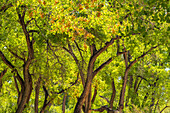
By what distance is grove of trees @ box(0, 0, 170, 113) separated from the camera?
10109 mm

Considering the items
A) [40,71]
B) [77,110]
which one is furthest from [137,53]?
[40,71]

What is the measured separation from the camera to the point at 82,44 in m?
16.2

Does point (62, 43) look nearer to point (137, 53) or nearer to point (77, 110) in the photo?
point (77, 110)

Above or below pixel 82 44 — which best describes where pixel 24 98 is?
below

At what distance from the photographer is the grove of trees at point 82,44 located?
10.1 meters

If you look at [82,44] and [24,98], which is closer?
[24,98]

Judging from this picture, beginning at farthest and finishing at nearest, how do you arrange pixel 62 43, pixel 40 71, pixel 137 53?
pixel 137 53 → pixel 40 71 → pixel 62 43

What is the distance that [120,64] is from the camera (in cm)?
2053

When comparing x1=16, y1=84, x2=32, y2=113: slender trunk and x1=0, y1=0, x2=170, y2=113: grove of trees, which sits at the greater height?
x1=0, y1=0, x2=170, y2=113: grove of trees

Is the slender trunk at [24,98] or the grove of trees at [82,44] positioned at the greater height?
the grove of trees at [82,44]

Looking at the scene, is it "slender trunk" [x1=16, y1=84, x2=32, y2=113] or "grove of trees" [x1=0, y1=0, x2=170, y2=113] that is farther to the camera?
"slender trunk" [x1=16, y1=84, x2=32, y2=113]

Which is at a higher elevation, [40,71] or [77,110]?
[40,71]

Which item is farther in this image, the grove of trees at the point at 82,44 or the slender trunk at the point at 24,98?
the slender trunk at the point at 24,98

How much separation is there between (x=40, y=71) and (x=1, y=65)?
199 inches
